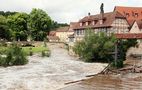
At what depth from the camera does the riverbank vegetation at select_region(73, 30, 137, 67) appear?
142ft

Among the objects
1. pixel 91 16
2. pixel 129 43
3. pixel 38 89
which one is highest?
pixel 91 16

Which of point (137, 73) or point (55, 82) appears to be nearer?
point (55, 82)

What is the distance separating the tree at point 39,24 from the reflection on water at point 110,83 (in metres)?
52.4

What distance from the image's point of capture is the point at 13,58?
39.7 m

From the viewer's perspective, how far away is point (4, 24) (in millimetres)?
77562

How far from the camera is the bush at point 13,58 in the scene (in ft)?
127

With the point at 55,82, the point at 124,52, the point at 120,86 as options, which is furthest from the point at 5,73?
the point at 124,52

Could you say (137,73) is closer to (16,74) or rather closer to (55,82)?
(55,82)

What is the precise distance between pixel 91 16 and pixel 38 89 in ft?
133

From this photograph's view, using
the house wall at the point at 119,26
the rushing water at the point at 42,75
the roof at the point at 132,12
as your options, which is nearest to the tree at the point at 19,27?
the roof at the point at 132,12

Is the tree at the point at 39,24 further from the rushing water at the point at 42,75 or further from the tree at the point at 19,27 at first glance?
the rushing water at the point at 42,75

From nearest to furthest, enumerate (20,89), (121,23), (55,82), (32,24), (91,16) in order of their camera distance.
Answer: (20,89) < (55,82) < (121,23) < (91,16) < (32,24)

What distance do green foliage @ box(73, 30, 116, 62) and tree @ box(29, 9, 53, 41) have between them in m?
37.8

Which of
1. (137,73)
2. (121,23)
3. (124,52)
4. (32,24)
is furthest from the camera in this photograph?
(32,24)
